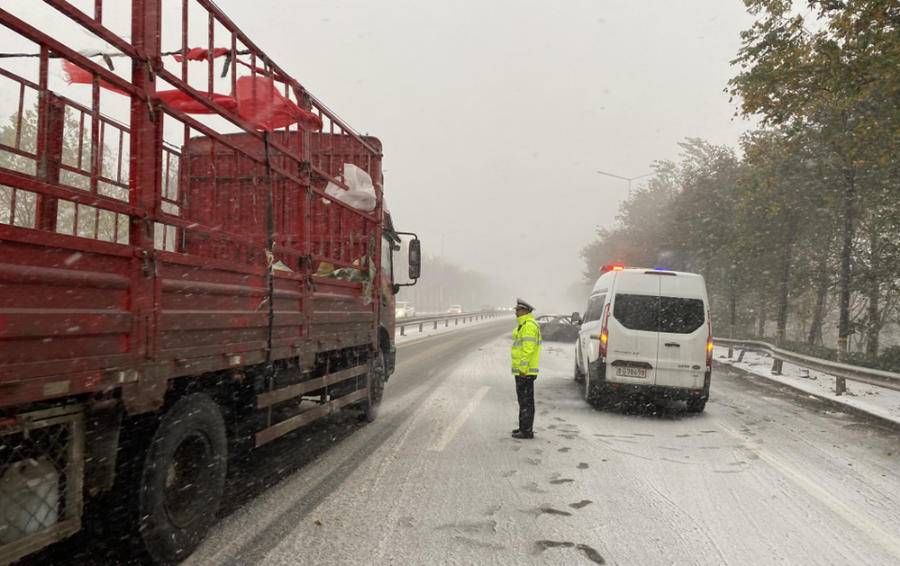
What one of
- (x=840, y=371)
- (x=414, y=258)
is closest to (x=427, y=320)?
(x=840, y=371)

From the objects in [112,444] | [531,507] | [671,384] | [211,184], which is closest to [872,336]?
[671,384]

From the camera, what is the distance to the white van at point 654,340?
905 centimetres

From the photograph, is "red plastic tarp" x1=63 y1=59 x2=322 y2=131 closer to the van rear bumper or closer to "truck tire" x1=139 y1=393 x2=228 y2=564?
"truck tire" x1=139 y1=393 x2=228 y2=564

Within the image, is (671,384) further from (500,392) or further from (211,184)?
(211,184)

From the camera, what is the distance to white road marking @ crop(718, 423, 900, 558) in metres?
4.17

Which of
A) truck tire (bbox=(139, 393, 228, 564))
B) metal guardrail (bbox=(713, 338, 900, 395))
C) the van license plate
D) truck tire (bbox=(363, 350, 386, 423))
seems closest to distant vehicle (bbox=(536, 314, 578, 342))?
metal guardrail (bbox=(713, 338, 900, 395))

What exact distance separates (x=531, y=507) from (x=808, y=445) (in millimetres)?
4371

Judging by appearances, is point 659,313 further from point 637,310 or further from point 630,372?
point 630,372

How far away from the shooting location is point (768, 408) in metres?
10.2

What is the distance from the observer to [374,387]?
26.8 feet

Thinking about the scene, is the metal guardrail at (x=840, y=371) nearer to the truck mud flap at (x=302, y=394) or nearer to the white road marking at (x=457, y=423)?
the white road marking at (x=457, y=423)

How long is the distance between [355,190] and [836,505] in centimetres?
510

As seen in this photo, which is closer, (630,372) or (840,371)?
(630,372)

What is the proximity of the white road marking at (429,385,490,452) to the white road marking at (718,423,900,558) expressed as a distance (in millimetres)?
3234
